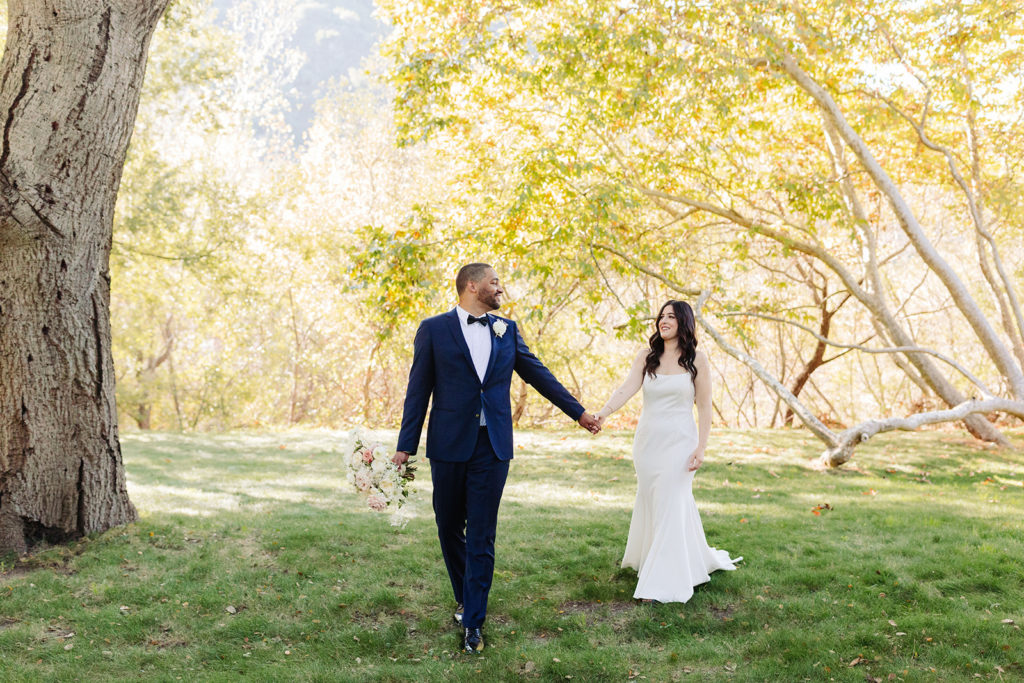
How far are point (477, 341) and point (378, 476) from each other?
1.00 m

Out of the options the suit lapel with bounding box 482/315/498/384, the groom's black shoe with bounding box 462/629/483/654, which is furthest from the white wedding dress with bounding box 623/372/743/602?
the suit lapel with bounding box 482/315/498/384

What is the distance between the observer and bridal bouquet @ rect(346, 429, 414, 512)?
447 cm

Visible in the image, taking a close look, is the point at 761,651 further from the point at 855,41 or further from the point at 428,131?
the point at 855,41

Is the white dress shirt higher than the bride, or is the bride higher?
the white dress shirt

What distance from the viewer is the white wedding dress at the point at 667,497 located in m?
5.09

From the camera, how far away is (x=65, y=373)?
5.69 meters

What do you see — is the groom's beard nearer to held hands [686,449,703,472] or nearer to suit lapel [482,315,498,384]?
suit lapel [482,315,498,384]

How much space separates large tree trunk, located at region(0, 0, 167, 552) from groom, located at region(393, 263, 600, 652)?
2.99 metres

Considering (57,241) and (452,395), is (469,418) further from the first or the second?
(57,241)

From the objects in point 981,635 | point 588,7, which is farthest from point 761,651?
point 588,7

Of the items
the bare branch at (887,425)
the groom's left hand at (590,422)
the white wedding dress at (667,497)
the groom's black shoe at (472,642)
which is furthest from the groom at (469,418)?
the bare branch at (887,425)

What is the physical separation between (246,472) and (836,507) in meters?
7.46

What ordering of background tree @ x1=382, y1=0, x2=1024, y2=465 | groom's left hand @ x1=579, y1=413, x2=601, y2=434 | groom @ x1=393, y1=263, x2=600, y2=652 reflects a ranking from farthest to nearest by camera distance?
1. background tree @ x1=382, y1=0, x2=1024, y2=465
2. groom's left hand @ x1=579, y1=413, x2=601, y2=434
3. groom @ x1=393, y1=263, x2=600, y2=652

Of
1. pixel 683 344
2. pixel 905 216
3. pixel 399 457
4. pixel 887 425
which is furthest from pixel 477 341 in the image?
pixel 905 216
